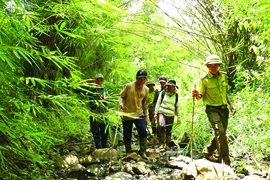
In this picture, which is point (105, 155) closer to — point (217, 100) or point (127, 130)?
point (127, 130)

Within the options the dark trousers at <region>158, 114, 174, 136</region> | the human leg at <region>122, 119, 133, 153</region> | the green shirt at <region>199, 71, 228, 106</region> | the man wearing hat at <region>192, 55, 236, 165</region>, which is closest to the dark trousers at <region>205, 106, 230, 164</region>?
the man wearing hat at <region>192, 55, 236, 165</region>

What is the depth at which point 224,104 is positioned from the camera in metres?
4.81

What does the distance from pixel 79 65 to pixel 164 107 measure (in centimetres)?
231

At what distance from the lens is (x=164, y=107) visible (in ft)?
23.2

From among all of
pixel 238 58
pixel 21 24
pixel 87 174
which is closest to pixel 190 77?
pixel 238 58

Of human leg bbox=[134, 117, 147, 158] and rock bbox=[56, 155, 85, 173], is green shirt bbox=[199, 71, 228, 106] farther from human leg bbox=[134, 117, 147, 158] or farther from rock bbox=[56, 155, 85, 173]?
rock bbox=[56, 155, 85, 173]

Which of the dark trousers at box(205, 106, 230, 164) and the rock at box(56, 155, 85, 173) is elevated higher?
the dark trousers at box(205, 106, 230, 164)

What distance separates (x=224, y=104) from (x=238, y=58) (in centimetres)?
273

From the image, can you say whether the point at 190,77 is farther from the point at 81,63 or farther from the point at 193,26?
the point at 81,63

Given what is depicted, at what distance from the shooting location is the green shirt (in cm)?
473

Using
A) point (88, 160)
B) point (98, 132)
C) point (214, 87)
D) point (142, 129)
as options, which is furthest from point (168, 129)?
point (214, 87)

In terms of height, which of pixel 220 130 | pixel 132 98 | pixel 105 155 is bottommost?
pixel 105 155

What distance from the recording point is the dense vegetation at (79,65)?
2947mm

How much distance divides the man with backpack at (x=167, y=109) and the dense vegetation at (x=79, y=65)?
0.41m
